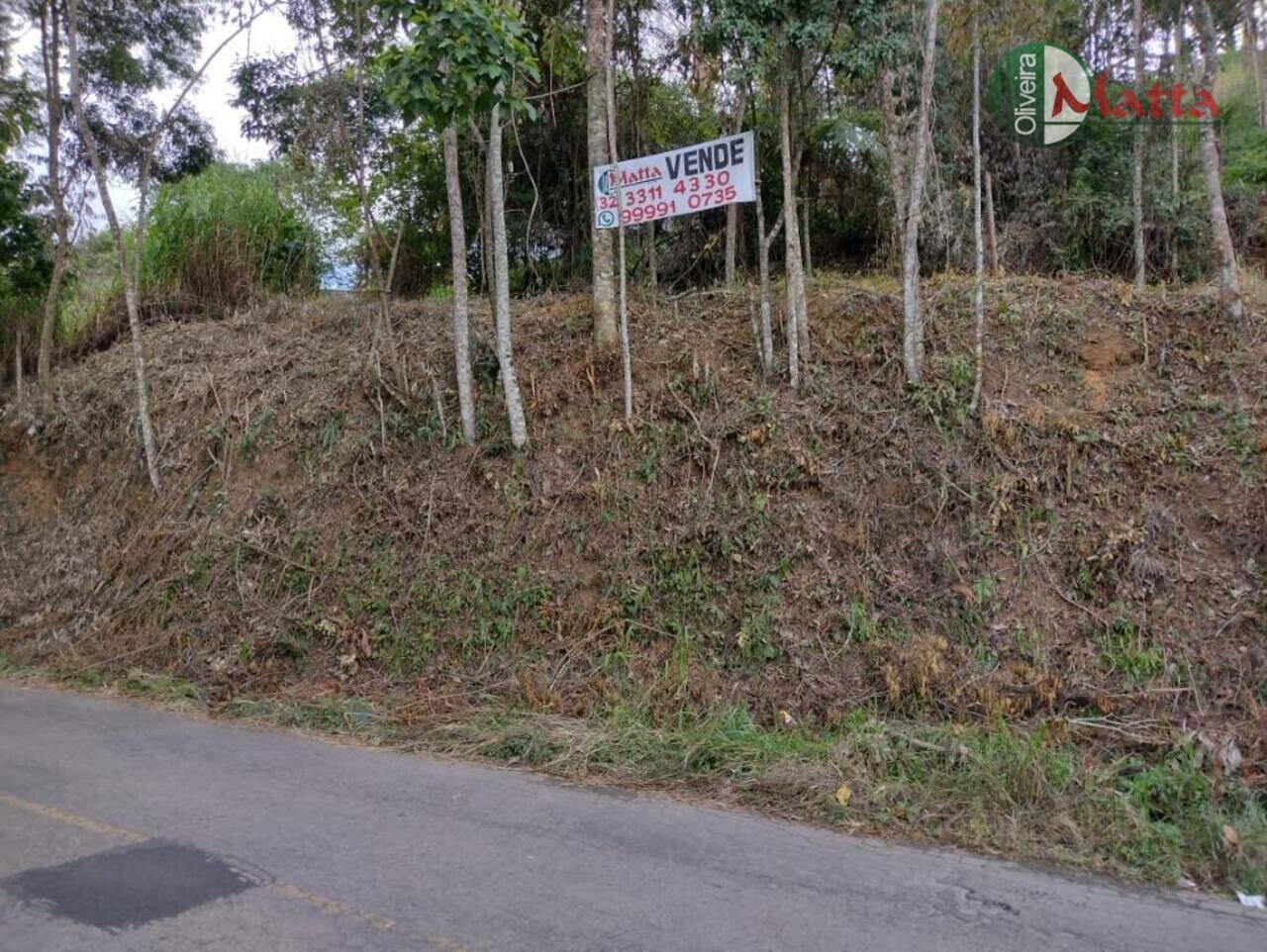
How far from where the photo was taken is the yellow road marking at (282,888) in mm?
4586

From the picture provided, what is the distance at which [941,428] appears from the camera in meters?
9.04

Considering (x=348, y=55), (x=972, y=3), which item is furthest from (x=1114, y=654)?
(x=348, y=55)

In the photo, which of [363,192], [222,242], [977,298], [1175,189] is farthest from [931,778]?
[222,242]

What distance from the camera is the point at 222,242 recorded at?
1600cm

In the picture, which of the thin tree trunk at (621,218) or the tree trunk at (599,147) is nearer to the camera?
the thin tree trunk at (621,218)

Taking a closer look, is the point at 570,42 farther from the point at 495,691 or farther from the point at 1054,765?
the point at 1054,765

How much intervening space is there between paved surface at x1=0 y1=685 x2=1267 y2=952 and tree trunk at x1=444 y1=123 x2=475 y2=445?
15.0ft

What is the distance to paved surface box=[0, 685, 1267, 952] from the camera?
4535 mm

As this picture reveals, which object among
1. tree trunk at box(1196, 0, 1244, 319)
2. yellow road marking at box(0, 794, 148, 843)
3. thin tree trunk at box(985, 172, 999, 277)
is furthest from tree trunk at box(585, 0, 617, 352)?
yellow road marking at box(0, 794, 148, 843)

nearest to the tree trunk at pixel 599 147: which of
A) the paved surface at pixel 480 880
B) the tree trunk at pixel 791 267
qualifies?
the tree trunk at pixel 791 267

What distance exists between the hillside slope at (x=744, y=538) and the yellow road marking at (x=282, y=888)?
2.63 meters

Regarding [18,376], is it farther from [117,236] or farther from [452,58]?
[452,58]

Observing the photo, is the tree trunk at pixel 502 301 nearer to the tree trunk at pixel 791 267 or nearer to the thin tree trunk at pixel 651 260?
the thin tree trunk at pixel 651 260

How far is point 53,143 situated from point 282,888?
43.0 ft
